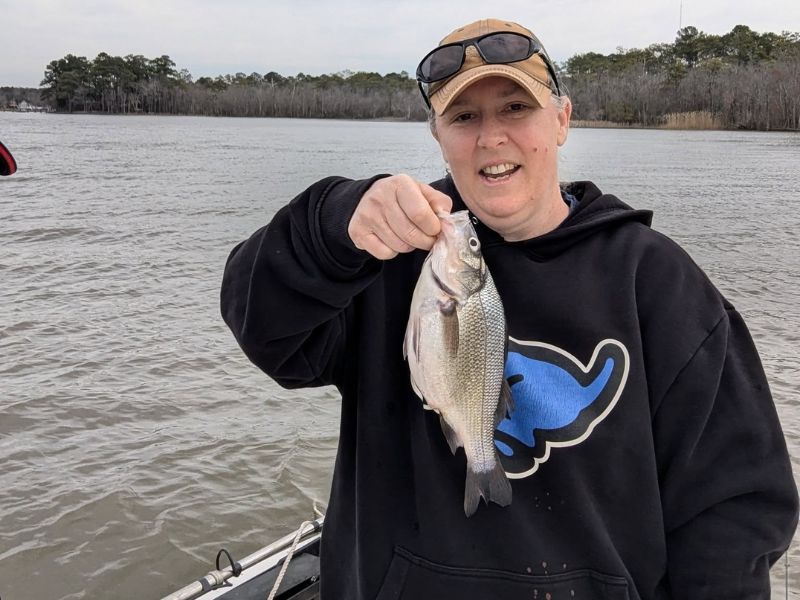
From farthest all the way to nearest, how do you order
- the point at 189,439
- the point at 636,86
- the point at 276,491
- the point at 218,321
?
the point at 636,86 < the point at 218,321 < the point at 189,439 < the point at 276,491

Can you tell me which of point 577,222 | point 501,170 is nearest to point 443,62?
point 501,170

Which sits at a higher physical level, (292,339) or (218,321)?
(292,339)

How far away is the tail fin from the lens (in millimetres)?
2119

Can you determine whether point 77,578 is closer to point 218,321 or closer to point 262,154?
point 218,321

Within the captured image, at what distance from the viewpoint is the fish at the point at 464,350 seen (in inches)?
77.9

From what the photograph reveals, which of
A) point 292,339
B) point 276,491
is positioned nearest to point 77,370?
point 276,491

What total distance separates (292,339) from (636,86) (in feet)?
326

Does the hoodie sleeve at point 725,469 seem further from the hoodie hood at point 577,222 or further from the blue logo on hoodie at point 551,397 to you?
the hoodie hood at point 577,222

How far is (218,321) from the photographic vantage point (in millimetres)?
10188

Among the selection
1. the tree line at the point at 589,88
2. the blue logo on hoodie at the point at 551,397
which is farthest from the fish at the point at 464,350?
the tree line at the point at 589,88

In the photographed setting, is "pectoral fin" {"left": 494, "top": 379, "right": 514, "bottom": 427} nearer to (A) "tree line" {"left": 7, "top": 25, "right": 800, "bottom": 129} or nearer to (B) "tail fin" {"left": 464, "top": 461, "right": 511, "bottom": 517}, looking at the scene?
(B) "tail fin" {"left": 464, "top": 461, "right": 511, "bottom": 517}

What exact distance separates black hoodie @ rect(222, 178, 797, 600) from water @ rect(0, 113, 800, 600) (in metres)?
1.08

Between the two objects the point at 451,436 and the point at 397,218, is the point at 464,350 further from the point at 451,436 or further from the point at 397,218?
the point at 397,218

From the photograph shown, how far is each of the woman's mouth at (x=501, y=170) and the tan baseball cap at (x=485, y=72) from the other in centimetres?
24
